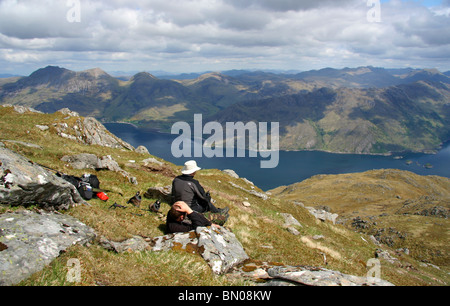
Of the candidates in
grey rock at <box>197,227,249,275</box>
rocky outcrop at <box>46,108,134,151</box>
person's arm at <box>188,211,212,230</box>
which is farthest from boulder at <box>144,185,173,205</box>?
rocky outcrop at <box>46,108,134,151</box>

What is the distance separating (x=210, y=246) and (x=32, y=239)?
20.5ft

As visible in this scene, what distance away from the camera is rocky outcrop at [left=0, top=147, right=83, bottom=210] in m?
10.2

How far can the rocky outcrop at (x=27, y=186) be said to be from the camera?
10195mm

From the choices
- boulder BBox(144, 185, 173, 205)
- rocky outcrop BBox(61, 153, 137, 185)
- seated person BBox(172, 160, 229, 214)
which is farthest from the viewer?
rocky outcrop BBox(61, 153, 137, 185)

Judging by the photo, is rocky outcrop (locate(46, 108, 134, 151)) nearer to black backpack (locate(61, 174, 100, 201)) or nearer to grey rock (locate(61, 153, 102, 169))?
grey rock (locate(61, 153, 102, 169))

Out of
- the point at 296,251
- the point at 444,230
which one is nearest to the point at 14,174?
the point at 296,251

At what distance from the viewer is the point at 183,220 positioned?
42.9 feet

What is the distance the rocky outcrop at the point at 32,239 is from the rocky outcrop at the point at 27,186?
99cm

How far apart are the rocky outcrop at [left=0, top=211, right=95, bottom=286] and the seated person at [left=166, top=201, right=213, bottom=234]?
3.79m

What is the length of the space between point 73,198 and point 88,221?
2.46 meters

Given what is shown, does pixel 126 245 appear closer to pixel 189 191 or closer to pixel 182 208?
pixel 182 208

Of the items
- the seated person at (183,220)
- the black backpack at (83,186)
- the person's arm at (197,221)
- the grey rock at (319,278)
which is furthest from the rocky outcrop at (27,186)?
the grey rock at (319,278)

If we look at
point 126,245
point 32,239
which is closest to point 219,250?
point 126,245
